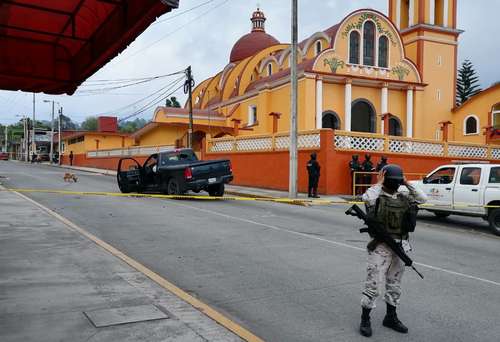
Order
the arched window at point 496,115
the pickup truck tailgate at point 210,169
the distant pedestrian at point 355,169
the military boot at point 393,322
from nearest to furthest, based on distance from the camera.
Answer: the military boot at point 393,322, the pickup truck tailgate at point 210,169, the distant pedestrian at point 355,169, the arched window at point 496,115

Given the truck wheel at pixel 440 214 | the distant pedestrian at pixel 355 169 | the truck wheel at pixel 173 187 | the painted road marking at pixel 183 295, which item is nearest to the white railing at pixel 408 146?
the distant pedestrian at pixel 355 169

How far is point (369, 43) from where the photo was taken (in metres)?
34.2

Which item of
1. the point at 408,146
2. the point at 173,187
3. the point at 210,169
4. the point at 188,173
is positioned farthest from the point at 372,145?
the point at 173,187

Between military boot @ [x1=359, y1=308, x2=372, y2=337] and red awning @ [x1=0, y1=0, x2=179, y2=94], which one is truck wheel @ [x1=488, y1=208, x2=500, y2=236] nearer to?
military boot @ [x1=359, y1=308, x2=372, y2=337]

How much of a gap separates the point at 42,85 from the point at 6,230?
3.03 m

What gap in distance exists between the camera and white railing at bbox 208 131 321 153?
22005 mm

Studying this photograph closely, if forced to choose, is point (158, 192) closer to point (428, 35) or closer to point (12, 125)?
point (428, 35)

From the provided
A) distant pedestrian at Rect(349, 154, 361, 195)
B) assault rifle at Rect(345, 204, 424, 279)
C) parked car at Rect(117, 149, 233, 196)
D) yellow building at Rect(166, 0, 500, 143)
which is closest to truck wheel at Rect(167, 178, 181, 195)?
parked car at Rect(117, 149, 233, 196)

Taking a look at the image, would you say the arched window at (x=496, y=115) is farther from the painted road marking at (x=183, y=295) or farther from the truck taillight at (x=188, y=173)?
the painted road marking at (x=183, y=295)

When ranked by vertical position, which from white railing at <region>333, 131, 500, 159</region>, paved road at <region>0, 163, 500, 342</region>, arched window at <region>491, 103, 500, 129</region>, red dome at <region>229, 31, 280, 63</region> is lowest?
paved road at <region>0, 163, 500, 342</region>

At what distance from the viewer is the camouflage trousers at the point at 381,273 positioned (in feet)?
15.2

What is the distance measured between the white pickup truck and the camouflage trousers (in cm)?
814

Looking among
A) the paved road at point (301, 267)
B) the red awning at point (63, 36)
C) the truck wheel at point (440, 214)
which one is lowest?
the paved road at point (301, 267)

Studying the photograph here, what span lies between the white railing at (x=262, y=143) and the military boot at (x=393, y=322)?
16.8m
